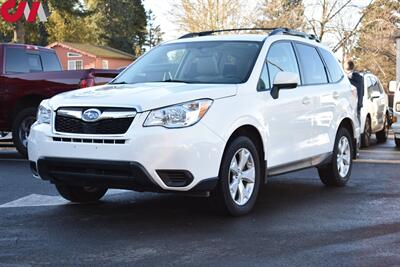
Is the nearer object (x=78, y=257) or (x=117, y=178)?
(x=78, y=257)

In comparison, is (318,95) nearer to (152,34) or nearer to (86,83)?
(86,83)

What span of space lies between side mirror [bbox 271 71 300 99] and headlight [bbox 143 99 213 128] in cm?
118

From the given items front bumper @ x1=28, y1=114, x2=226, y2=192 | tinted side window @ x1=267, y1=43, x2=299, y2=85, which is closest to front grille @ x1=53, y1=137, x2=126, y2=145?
front bumper @ x1=28, y1=114, x2=226, y2=192

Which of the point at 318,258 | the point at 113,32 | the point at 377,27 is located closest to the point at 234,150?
the point at 318,258

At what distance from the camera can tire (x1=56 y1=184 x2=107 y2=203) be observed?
646 centimetres

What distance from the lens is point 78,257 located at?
4.50 meters

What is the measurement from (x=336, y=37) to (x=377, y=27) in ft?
9.38

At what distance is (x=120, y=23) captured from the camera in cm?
6269

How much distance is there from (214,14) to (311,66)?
24.1 metres

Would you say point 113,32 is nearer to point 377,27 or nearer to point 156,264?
point 377,27

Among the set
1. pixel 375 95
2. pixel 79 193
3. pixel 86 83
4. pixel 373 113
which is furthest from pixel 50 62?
pixel 375 95

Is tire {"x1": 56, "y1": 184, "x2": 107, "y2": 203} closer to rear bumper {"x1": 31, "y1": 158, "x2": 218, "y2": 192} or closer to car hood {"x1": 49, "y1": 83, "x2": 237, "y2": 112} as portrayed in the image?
rear bumper {"x1": 31, "y1": 158, "x2": 218, "y2": 192}

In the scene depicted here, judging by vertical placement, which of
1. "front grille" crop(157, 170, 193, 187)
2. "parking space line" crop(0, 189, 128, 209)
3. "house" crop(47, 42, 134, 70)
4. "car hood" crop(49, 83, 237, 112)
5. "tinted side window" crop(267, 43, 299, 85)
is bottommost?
"house" crop(47, 42, 134, 70)

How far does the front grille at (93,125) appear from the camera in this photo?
525cm
